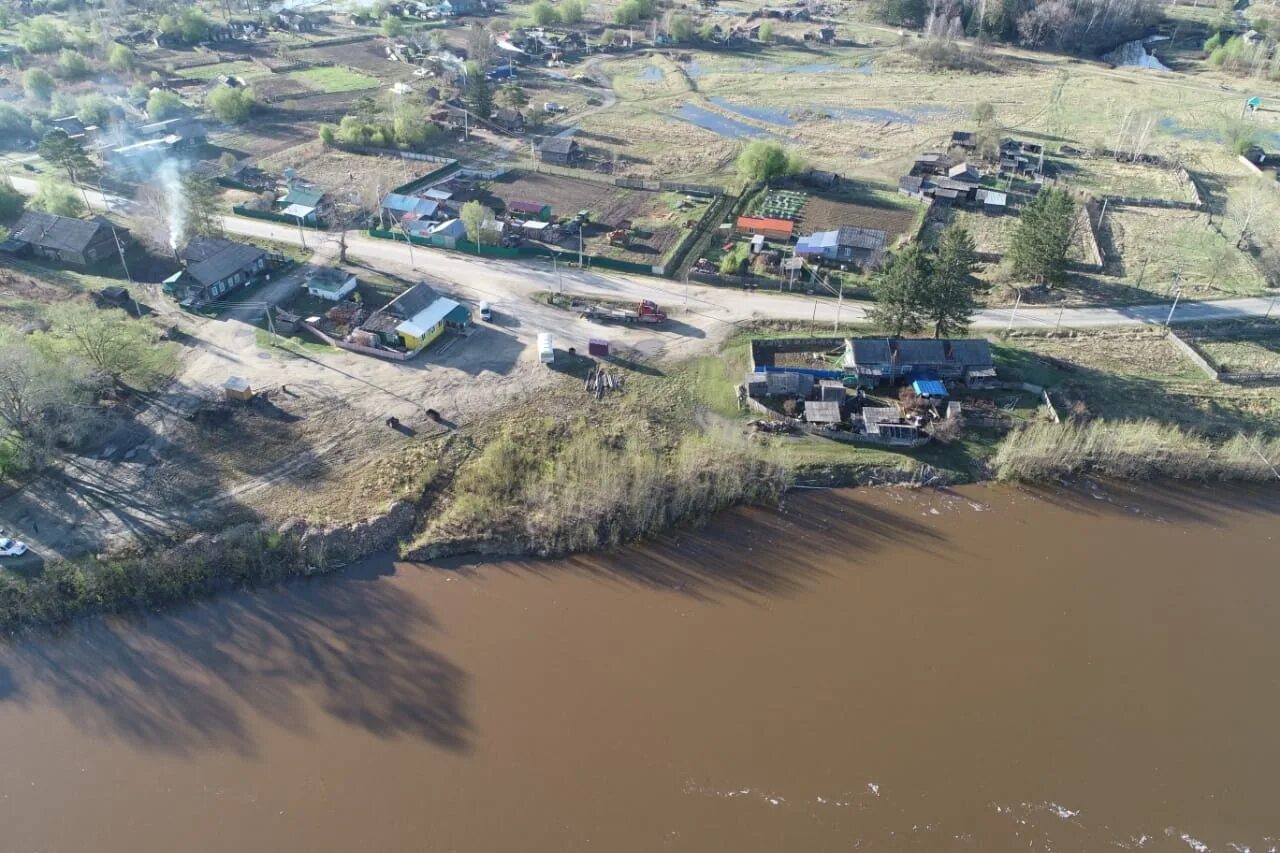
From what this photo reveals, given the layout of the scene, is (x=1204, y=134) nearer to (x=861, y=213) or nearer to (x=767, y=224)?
(x=861, y=213)

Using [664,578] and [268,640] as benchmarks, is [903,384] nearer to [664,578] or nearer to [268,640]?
[664,578]

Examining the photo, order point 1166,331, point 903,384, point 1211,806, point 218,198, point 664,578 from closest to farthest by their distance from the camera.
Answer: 1. point 1211,806
2. point 664,578
3. point 903,384
4. point 1166,331
5. point 218,198

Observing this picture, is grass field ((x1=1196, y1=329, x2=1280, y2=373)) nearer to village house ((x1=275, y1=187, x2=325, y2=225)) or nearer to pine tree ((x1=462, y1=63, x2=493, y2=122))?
village house ((x1=275, y1=187, x2=325, y2=225))

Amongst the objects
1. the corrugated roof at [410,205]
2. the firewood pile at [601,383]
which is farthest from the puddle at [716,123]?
the firewood pile at [601,383]

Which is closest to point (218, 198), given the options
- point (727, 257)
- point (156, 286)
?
point (156, 286)

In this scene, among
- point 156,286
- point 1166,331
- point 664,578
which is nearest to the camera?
point 664,578

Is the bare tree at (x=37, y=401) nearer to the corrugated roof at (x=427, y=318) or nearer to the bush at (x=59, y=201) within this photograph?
the corrugated roof at (x=427, y=318)

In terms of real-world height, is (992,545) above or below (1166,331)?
below
